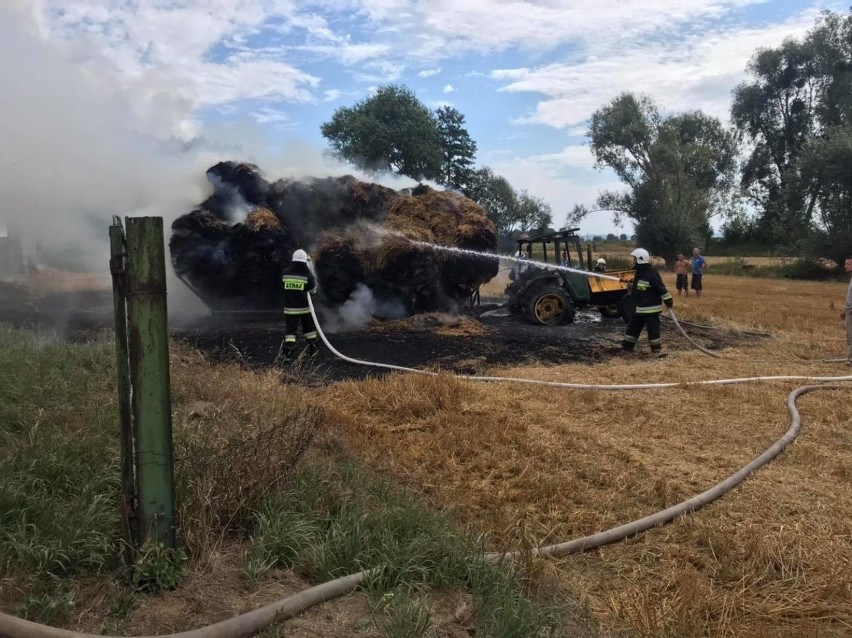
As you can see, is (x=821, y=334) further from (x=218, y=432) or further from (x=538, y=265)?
(x=218, y=432)

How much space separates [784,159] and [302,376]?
149 feet

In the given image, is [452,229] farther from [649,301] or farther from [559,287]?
[649,301]

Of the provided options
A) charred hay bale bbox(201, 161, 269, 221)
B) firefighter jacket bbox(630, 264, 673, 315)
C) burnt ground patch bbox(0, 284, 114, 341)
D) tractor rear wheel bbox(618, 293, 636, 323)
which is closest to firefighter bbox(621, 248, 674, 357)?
firefighter jacket bbox(630, 264, 673, 315)

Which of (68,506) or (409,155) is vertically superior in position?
(409,155)

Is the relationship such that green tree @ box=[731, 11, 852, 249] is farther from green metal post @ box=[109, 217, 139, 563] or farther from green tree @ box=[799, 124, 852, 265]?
green metal post @ box=[109, 217, 139, 563]

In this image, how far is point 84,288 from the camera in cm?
1530

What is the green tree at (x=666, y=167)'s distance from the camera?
128 feet

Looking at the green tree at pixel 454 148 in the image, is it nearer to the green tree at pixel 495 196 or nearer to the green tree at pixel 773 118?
the green tree at pixel 495 196

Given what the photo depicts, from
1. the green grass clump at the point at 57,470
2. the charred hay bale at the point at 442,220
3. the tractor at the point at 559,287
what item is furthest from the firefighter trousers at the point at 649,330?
the green grass clump at the point at 57,470

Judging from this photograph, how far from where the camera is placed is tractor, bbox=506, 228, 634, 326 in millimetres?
13031

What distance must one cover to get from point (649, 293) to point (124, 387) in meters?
8.66

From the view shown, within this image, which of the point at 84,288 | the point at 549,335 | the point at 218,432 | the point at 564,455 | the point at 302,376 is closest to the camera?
the point at 218,432

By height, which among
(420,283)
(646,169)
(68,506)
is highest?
(646,169)

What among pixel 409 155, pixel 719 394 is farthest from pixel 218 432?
pixel 409 155
